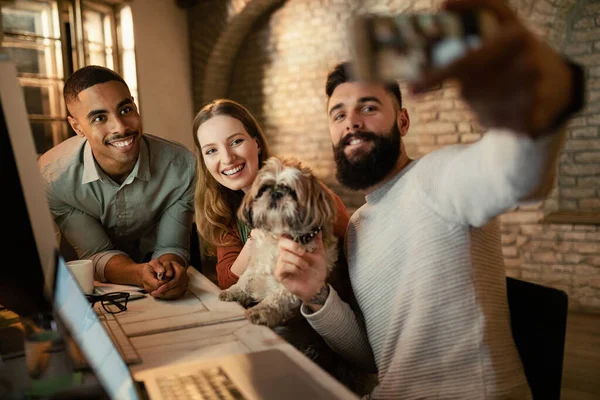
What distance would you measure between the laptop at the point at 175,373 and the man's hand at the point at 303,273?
228 mm

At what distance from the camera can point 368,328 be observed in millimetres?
1225

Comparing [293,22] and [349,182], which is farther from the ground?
[293,22]

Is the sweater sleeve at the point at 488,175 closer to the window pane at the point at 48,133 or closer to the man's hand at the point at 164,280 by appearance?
the man's hand at the point at 164,280

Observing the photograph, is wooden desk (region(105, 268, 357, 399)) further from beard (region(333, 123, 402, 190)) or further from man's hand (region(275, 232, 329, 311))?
beard (region(333, 123, 402, 190))

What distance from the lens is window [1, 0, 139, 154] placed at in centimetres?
392

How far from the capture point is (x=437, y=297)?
1.06 metres

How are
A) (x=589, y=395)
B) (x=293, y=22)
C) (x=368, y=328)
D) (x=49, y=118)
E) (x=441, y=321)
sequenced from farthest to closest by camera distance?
(x=293, y=22), (x=49, y=118), (x=589, y=395), (x=368, y=328), (x=441, y=321)

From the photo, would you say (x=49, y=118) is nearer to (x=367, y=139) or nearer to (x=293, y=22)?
(x=293, y=22)

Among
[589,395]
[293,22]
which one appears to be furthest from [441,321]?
[293,22]

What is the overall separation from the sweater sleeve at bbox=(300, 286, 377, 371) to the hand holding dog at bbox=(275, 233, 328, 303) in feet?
0.15

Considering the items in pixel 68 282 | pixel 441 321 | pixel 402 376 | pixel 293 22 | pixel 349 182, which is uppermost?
pixel 293 22

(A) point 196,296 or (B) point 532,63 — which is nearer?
(B) point 532,63

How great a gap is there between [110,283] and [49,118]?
9.62 feet

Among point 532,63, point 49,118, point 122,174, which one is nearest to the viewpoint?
point 532,63
